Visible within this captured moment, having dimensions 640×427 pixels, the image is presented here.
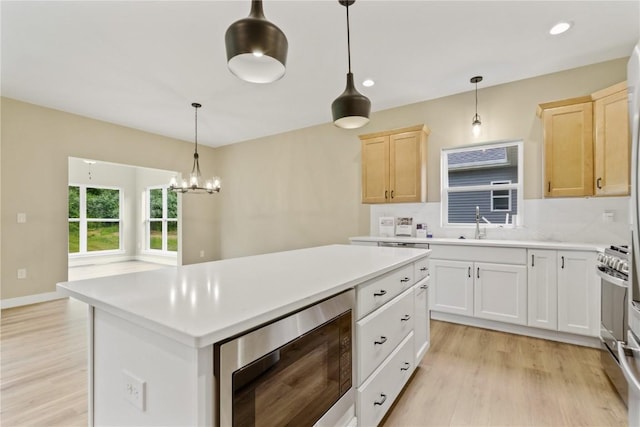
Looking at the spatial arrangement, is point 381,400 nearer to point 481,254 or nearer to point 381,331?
point 381,331

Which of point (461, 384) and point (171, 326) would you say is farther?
point (461, 384)

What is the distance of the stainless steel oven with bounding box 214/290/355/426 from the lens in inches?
32.6

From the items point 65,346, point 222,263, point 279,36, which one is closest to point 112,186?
point 65,346

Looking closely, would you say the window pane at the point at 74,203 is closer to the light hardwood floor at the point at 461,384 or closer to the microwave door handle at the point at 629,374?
the light hardwood floor at the point at 461,384

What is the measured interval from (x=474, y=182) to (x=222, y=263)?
3415mm

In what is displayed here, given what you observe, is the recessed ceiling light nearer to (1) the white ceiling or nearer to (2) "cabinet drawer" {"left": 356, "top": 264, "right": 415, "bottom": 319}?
(1) the white ceiling

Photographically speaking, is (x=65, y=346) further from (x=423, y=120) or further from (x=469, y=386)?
(x=423, y=120)

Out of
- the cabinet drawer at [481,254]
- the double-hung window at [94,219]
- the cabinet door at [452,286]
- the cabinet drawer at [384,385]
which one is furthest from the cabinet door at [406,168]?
the double-hung window at [94,219]

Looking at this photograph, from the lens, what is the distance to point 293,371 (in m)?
1.07

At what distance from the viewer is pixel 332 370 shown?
128 centimetres

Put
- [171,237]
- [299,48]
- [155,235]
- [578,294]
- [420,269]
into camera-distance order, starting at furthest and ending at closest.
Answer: [155,235], [171,237], [299,48], [578,294], [420,269]

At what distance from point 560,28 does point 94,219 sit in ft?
32.6

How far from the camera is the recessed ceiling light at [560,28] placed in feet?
8.18

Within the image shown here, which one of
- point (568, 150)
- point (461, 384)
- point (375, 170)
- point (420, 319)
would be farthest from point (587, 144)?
point (461, 384)
